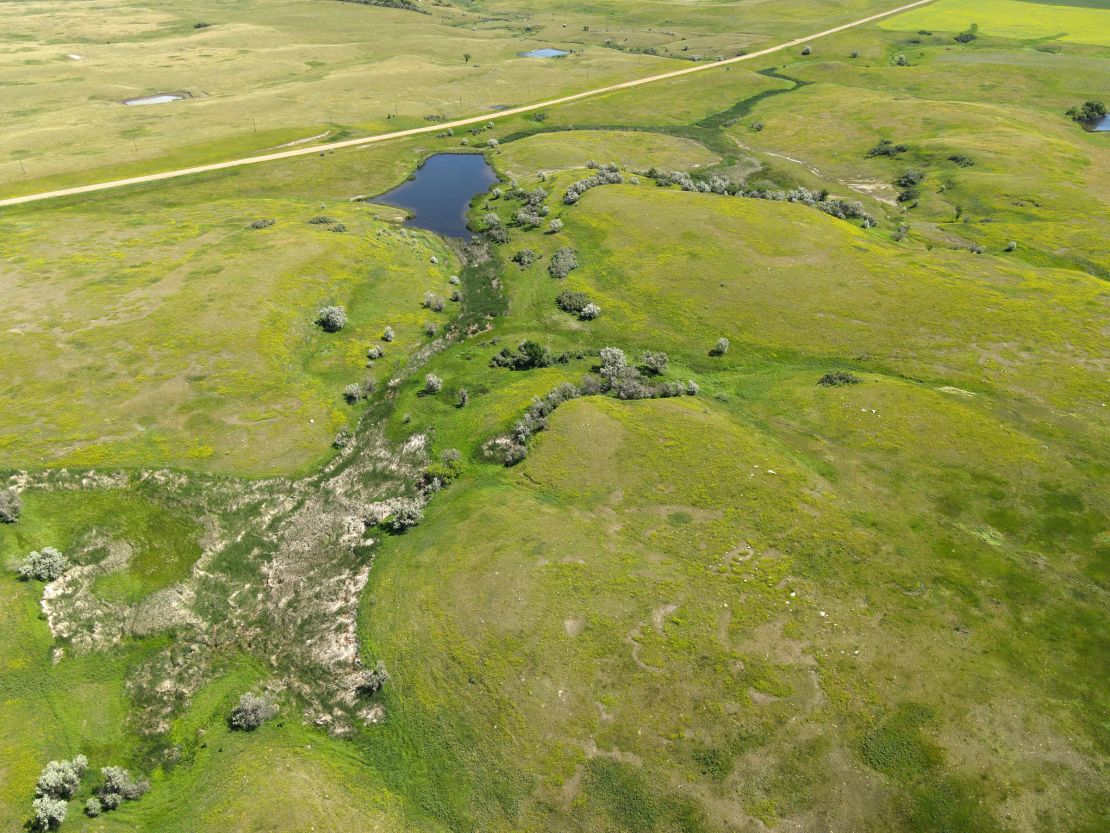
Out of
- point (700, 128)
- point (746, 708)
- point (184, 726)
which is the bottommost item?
point (184, 726)

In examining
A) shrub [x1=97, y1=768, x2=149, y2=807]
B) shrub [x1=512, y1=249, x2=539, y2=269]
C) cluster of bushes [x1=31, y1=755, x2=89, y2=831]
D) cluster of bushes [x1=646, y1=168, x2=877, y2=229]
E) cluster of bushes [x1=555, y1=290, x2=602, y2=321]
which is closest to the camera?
cluster of bushes [x1=31, y1=755, x2=89, y2=831]

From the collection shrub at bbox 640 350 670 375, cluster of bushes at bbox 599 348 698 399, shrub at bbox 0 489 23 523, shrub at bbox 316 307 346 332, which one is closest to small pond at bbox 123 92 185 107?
shrub at bbox 316 307 346 332

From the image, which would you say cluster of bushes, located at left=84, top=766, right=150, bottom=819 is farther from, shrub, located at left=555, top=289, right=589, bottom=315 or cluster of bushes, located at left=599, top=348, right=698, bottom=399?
shrub, located at left=555, top=289, right=589, bottom=315

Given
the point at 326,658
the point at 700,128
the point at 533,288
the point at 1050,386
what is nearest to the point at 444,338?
the point at 533,288

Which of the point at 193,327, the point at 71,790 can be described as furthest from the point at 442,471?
the point at 193,327

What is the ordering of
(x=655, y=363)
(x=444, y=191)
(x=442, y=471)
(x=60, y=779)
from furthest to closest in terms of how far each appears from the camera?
(x=444, y=191) → (x=655, y=363) → (x=442, y=471) → (x=60, y=779)

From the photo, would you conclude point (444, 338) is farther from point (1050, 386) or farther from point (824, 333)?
point (1050, 386)

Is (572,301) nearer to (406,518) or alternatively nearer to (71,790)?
(406,518)
